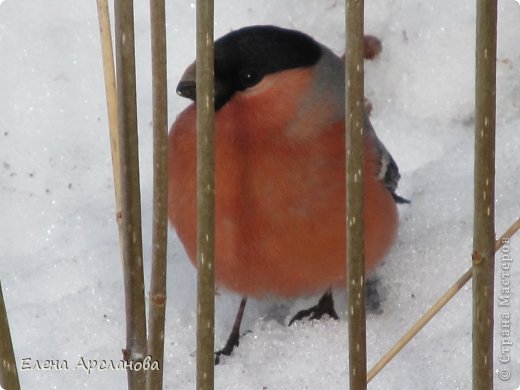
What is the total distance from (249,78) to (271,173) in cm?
17

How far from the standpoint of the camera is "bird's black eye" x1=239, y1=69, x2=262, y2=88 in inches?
66.1

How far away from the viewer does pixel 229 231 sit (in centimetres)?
167

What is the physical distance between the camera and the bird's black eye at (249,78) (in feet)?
5.50

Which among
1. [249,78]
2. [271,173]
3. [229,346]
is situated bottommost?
[229,346]

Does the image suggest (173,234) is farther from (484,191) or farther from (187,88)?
(484,191)

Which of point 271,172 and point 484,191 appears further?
point 271,172

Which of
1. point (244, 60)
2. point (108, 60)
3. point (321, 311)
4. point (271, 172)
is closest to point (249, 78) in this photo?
point (244, 60)

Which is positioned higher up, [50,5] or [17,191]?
[50,5]

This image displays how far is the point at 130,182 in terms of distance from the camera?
3.86 feet

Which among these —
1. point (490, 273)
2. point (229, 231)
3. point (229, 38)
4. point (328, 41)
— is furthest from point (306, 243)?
point (328, 41)

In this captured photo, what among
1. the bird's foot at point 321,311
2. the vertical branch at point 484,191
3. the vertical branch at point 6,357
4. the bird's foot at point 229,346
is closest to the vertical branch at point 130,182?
the vertical branch at point 6,357

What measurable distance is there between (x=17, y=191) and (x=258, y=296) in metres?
0.55

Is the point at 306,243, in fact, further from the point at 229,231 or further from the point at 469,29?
the point at 469,29

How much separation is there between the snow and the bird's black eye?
→ 1.41 ft
